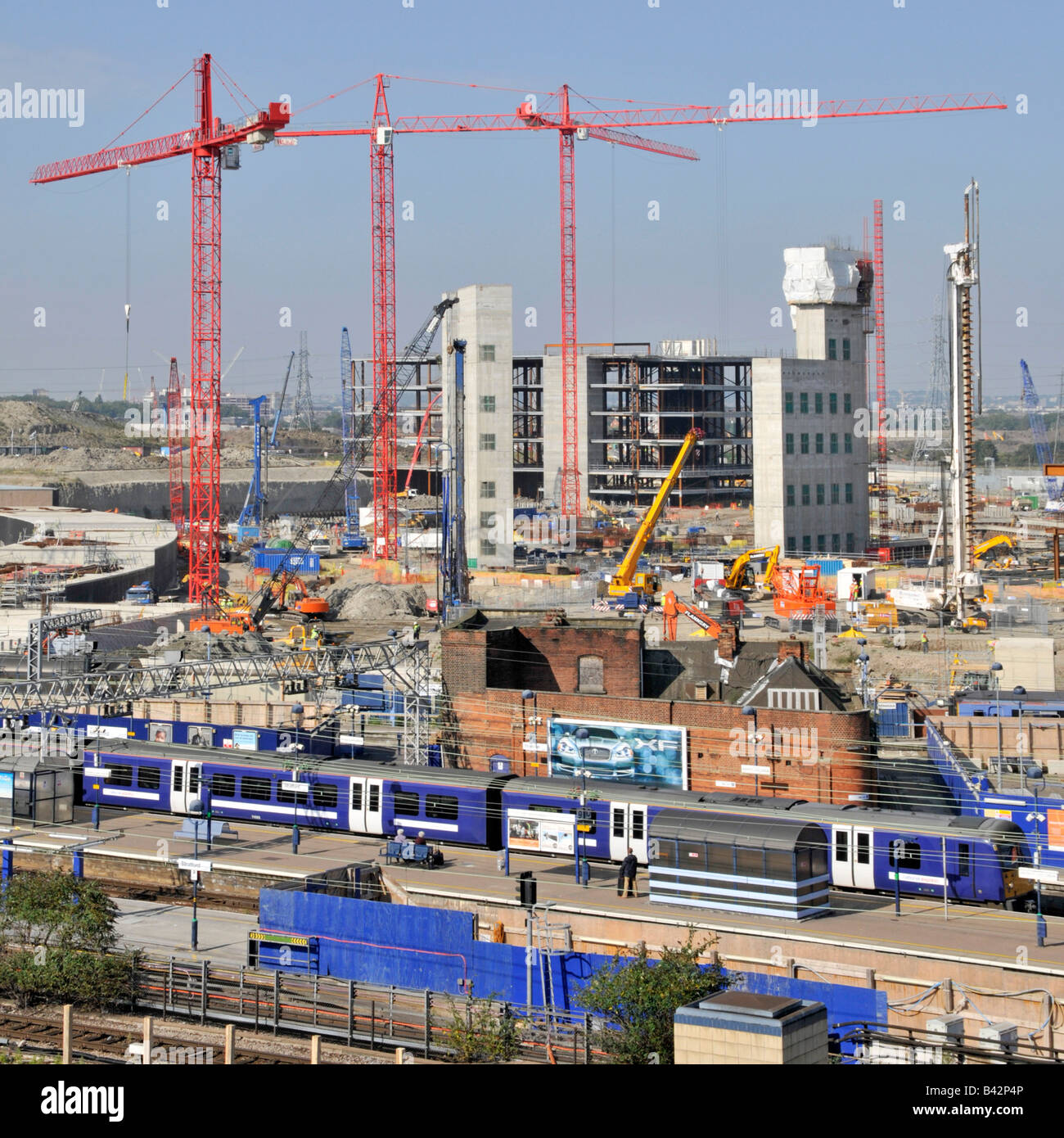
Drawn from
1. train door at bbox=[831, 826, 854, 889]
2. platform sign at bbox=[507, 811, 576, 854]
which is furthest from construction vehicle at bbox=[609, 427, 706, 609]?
train door at bbox=[831, 826, 854, 889]

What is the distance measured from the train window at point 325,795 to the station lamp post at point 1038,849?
14287mm

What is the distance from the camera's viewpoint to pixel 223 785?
114ft

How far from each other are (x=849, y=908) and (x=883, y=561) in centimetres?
6882

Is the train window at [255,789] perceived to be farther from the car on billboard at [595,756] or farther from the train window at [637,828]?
the train window at [637,828]

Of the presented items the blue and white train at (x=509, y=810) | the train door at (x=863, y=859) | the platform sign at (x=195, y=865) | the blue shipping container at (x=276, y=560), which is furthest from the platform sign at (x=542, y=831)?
the blue shipping container at (x=276, y=560)

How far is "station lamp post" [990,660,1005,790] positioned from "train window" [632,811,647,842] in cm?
898

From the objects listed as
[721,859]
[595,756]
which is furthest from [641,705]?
[721,859]

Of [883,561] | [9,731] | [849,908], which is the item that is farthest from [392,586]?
[849,908]

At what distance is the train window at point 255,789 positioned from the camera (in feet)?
112

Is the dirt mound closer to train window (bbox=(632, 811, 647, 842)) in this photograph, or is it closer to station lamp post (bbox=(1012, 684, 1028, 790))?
station lamp post (bbox=(1012, 684, 1028, 790))

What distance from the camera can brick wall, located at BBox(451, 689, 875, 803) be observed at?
31.6 meters

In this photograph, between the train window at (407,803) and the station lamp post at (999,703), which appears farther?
the station lamp post at (999,703)

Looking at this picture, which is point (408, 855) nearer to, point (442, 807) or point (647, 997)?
point (442, 807)
